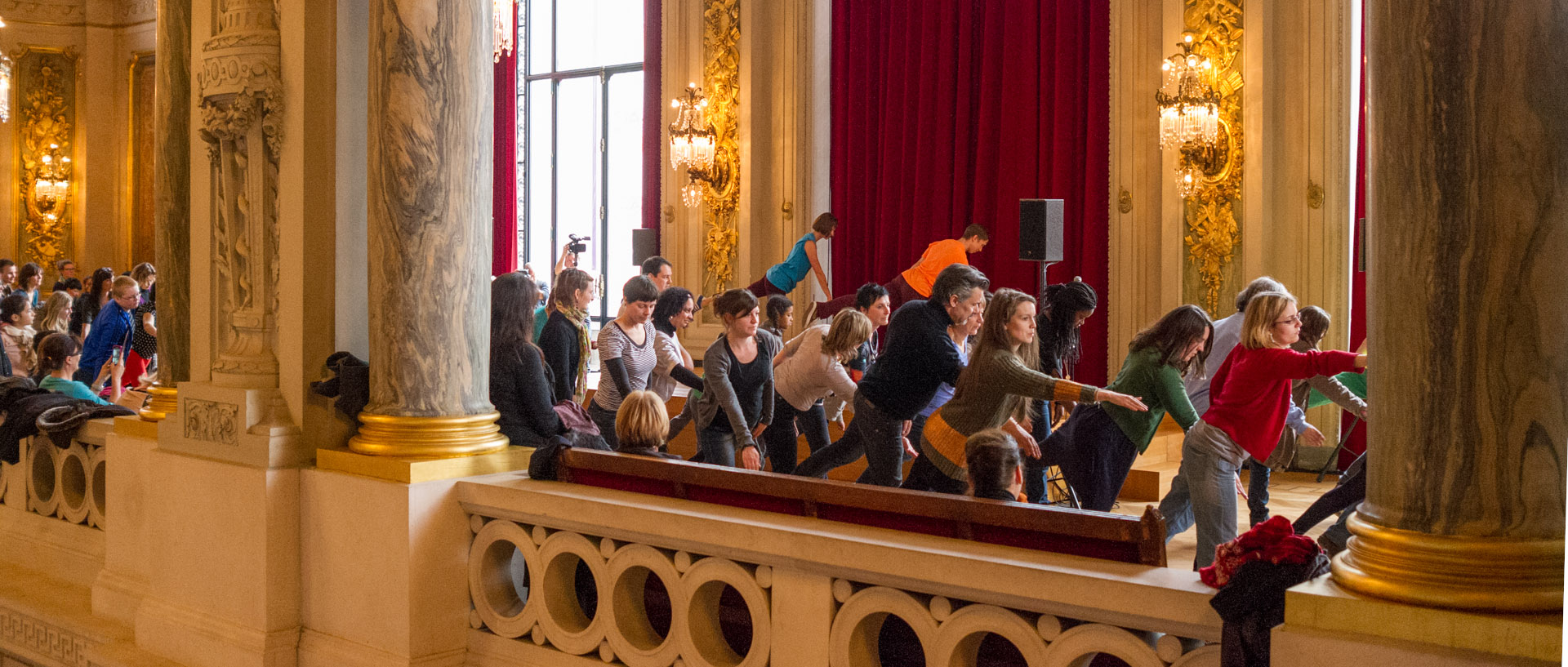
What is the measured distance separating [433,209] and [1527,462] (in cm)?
307

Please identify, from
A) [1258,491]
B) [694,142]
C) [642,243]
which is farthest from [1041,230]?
[642,243]

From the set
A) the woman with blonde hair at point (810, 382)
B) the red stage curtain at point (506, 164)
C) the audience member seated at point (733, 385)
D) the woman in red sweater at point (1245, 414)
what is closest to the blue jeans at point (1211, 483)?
the woman in red sweater at point (1245, 414)

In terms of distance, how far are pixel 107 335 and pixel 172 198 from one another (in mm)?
3690

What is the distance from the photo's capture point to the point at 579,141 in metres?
14.1

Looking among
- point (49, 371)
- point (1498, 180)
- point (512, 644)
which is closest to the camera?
point (1498, 180)

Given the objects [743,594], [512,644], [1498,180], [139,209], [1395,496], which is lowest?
[512,644]

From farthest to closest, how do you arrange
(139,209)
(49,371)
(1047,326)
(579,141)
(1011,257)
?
1. (139,209)
2. (579,141)
3. (1011,257)
4. (1047,326)
5. (49,371)

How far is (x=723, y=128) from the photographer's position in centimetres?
1146

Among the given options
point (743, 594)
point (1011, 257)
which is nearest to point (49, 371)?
point (743, 594)

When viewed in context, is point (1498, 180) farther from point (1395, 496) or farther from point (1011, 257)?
point (1011, 257)

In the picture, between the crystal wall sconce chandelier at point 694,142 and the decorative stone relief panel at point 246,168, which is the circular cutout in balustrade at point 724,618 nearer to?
the decorative stone relief panel at point 246,168

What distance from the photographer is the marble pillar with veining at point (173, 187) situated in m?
5.09

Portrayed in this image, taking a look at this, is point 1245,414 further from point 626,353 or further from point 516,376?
point 626,353

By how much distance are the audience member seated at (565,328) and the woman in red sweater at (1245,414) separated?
97.5 inches
